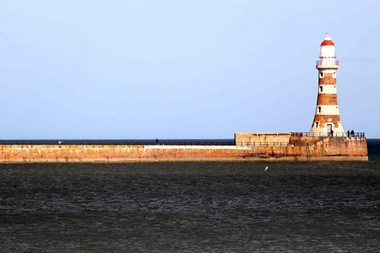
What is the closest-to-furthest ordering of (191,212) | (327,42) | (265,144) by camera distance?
1. (191,212)
2. (327,42)
3. (265,144)

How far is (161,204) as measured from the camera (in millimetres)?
40719

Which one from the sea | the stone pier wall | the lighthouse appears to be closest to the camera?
the sea

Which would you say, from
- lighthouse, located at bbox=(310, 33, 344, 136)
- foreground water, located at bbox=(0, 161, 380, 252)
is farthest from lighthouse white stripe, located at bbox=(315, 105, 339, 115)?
foreground water, located at bbox=(0, 161, 380, 252)

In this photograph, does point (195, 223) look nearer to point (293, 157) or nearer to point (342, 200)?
point (342, 200)

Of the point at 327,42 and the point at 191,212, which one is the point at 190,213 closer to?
the point at 191,212

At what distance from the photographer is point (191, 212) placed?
37062mm

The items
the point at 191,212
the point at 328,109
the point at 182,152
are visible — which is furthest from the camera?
the point at 182,152

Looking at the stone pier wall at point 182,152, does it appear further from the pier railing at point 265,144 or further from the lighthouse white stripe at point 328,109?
Answer: the lighthouse white stripe at point 328,109

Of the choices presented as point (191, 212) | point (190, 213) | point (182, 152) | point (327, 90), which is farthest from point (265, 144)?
point (190, 213)

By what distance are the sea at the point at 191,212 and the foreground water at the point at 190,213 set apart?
4 centimetres

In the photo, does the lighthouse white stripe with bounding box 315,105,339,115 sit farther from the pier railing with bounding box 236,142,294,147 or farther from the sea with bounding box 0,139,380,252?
the sea with bounding box 0,139,380,252

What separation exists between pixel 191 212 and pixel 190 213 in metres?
0.41

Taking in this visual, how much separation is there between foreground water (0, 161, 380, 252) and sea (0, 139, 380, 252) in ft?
0.13

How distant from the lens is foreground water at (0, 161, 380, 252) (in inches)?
1104
